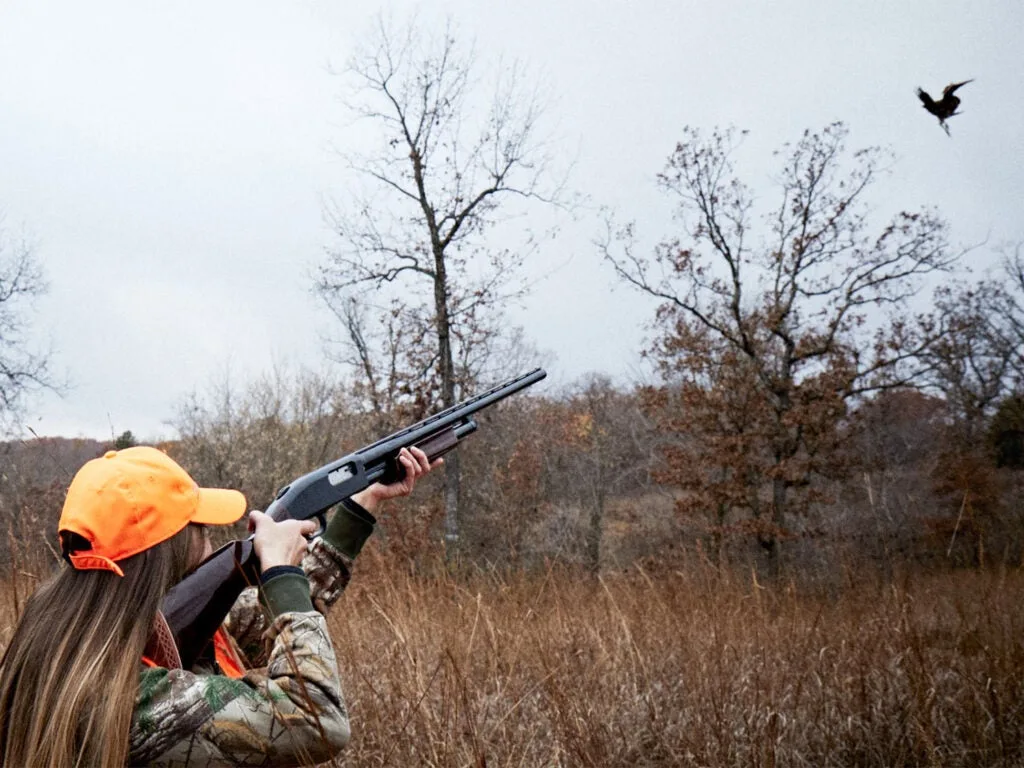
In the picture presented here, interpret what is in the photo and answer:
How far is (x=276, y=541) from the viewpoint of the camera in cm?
179

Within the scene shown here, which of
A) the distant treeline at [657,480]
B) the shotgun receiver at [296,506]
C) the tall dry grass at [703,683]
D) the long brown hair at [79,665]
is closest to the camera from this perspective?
the long brown hair at [79,665]

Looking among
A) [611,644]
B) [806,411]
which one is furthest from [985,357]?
[611,644]

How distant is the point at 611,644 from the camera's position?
4.55 meters

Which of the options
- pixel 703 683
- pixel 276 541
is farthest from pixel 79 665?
pixel 703 683

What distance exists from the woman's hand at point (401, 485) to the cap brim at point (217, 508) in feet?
2.14

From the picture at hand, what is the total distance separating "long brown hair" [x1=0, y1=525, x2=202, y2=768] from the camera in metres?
1.42

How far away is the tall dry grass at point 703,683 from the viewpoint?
3197 millimetres

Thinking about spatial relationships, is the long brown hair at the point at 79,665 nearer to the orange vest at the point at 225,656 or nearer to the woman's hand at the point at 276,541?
the woman's hand at the point at 276,541

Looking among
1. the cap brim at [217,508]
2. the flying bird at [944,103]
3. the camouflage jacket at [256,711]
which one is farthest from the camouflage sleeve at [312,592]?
the flying bird at [944,103]

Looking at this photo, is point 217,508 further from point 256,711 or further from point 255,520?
point 256,711

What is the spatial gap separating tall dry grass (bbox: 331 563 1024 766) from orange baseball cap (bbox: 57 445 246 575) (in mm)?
1403

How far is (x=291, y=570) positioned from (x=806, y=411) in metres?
14.7

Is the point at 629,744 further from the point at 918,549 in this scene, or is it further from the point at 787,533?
the point at 787,533

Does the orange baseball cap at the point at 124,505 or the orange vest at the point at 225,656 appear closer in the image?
the orange baseball cap at the point at 124,505
